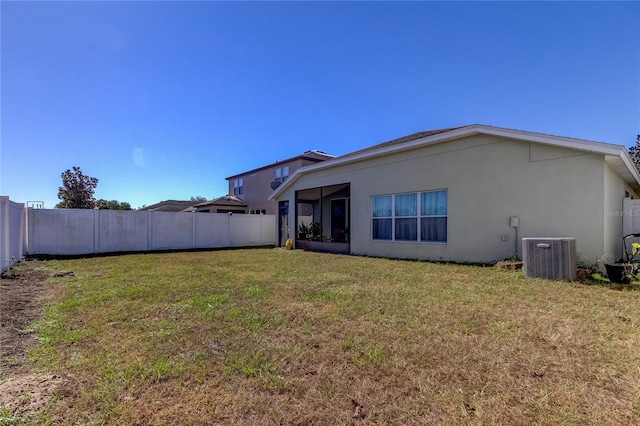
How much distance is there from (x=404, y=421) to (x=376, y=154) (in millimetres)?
10805

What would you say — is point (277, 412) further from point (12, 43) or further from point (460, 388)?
point (12, 43)

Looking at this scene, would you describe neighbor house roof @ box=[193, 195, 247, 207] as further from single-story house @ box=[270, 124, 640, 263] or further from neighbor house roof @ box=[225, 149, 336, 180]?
single-story house @ box=[270, 124, 640, 263]

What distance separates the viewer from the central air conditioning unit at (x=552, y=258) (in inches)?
258

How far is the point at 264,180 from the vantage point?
2666cm

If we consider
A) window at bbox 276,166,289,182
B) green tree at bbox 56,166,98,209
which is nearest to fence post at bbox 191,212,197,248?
window at bbox 276,166,289,182

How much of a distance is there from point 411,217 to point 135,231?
13.4 meters

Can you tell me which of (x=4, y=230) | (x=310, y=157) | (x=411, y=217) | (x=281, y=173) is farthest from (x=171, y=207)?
(x=411, y=217)

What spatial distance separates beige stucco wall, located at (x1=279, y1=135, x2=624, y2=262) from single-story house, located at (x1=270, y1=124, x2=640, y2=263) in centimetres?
2

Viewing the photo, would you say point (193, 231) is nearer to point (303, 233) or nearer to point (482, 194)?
point (303, 233)

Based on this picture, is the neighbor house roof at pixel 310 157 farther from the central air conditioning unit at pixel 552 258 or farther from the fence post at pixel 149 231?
the central air conditioning unit at pixel 552 258

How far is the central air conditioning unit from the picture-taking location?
258 inches

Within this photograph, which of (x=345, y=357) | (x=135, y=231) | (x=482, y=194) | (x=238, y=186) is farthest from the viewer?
(x=238, y=186)

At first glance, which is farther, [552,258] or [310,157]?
[310,157]

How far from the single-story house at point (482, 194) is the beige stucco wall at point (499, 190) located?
0.02 meters
